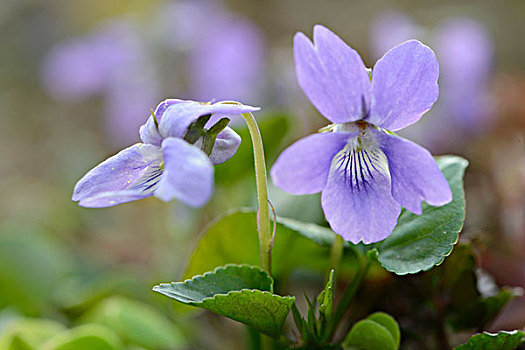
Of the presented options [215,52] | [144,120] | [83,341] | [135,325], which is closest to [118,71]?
[144,120]

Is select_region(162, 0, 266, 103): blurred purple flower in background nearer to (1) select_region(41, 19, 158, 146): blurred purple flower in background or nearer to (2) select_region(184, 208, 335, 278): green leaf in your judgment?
(1) select_region(41, 19, 158, 146): blurred purple flower in background

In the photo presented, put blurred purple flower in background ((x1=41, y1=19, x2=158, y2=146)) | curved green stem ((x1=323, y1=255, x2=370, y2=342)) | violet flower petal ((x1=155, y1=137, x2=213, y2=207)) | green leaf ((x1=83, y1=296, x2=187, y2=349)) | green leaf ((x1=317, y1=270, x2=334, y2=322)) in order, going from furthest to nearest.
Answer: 1. blurred purple flower in background ((x1=41, y1=19, x2=158, y2=146))
2. green leaf ((x1=83, y1=296, x2=187, y2=349))
3. curved green stem ((x1=323, y1=255, x2=370, y2=342))
4. green leaf ((x1=317, y1=270, x2=334, y2=322))
5. violet flower petal ((x1=155, y1=137, x2=213, y2=207))

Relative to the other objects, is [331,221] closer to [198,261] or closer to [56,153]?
[198,261]

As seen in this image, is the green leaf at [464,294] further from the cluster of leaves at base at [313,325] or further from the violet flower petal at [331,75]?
the violet flower petal at [331,75]

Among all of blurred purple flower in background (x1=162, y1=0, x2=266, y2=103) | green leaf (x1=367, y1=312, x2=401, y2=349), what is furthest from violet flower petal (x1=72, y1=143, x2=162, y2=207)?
blurred purple flower in background (x1=162, y1=0, x2=266, y2=103)

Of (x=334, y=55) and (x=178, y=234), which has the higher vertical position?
(x=334, y=55)

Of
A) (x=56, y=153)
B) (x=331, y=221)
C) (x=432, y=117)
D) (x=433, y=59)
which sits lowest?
(x=56, y=153)

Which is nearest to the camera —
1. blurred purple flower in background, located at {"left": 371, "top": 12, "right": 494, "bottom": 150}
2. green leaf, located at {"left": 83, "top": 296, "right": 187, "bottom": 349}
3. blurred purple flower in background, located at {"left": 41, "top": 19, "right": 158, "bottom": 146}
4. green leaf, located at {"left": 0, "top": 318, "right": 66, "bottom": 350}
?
green leaf, located at {"left": 0, "top": 318, "right": 66, "bottom": 350}

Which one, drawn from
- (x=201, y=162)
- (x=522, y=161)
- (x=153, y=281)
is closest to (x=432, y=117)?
(x=522, y=161)
